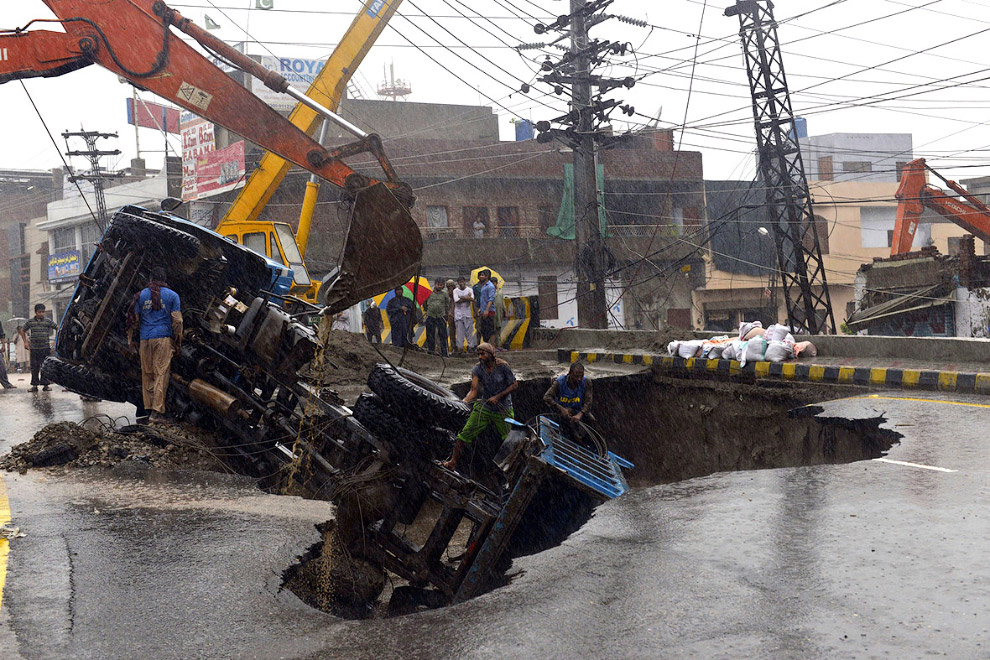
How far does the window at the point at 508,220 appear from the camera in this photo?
3916cm

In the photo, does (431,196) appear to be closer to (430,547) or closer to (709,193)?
(709,193)

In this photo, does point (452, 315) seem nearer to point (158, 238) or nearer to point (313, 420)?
point (158, 238)

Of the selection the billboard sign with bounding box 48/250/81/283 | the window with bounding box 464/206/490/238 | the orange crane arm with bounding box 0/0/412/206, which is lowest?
the orange crane arm with bounding box 0/0/412/206

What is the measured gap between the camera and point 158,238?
909 centimetres

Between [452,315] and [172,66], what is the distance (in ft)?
32.6

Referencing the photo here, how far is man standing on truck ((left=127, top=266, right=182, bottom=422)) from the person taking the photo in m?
8.81

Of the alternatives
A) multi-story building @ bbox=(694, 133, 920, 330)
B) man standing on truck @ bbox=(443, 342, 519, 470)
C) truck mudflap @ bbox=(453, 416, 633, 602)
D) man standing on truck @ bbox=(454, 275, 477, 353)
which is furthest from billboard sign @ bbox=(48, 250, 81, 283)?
truck mudflap @ bbox=(453, 416, 633, 602)

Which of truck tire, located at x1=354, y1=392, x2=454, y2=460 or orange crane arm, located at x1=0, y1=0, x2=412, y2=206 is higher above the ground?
orange crane arm, located at x1=0, y1=0, x2=412, y2=206

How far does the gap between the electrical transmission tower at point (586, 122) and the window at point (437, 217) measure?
16.8 metres

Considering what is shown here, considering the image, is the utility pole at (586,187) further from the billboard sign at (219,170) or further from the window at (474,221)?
the window at (474,221)

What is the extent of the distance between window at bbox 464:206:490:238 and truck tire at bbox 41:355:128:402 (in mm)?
29100

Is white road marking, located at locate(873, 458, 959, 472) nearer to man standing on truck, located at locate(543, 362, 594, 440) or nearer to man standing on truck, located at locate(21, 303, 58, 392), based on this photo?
man standing on truck, located at locate(543, 362, 594, 440)

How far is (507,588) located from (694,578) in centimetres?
106

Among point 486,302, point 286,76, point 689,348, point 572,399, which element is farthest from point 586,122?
point 286,76
